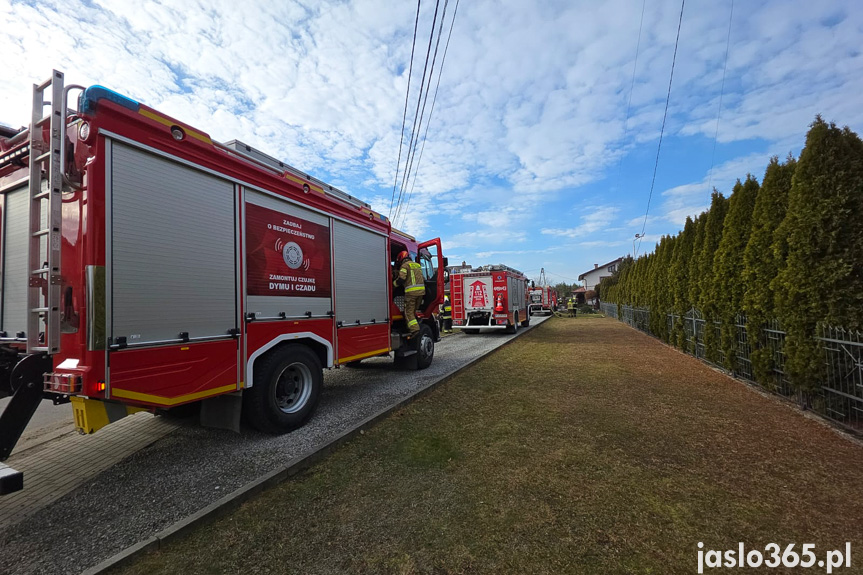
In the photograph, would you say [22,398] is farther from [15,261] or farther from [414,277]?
[414,277]

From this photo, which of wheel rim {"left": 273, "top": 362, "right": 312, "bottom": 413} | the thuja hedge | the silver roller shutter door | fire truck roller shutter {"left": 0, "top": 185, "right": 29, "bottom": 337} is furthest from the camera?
the silver roller shutter door

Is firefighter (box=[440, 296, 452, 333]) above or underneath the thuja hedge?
underneath

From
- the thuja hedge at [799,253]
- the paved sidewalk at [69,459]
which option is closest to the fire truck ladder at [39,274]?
the paved sidewalk at [69,459]

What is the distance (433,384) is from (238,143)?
4.44m

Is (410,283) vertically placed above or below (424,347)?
above

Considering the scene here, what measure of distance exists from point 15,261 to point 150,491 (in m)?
2.57

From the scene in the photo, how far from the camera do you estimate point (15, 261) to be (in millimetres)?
3637

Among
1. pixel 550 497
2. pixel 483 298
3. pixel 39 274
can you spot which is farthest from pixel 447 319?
pixel 39 274

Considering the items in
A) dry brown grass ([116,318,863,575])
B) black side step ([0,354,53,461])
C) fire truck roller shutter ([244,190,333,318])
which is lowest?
dry brown grass ([116,318,863,575])

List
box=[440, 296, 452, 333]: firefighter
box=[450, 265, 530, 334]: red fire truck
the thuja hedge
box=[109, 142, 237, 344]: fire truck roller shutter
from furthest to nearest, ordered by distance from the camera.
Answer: box=[440, 296, 452, 333]: firefighter < box=[450, 265, 530, 334]: red fire truck < the thuja hedge < box=[109, 142, 237, 344]: fire truck roller shutter

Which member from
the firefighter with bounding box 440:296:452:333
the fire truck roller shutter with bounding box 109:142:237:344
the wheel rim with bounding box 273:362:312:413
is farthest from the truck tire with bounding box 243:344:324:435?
the firefighter with bounding box 440:296:452:333

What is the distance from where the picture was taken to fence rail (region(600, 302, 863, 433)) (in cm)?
425

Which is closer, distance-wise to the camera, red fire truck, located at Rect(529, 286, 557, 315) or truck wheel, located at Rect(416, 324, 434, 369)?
truck wheel, located at Rect(416, 324, 434, 369)

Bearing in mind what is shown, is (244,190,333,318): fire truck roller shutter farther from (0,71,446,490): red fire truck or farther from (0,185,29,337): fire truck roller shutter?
(0,185,29,337): fire truck roller shutter
